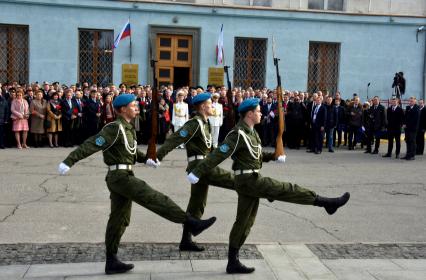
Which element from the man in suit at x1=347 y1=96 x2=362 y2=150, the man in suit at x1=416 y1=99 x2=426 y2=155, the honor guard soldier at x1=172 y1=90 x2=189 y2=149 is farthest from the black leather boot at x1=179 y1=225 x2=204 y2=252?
the man in suit at x1=347 y1=96 x2=362 y2=150

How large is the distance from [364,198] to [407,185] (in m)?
2.03

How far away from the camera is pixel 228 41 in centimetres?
2388

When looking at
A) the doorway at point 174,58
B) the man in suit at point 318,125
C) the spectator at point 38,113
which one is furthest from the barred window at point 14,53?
the man in suit at point 318,125

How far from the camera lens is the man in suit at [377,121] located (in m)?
18.3

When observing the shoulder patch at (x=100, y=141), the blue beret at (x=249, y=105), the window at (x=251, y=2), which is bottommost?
the shoulder patch at (x=100, y=141)

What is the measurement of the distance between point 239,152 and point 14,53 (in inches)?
720

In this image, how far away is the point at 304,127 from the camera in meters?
19.3

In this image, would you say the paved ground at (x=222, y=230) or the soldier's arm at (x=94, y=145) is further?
the paved ground at (x=222, y=230)

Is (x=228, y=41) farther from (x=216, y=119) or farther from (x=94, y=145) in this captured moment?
(x=94, y=145)

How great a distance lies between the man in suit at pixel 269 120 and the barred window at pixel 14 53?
9692mm

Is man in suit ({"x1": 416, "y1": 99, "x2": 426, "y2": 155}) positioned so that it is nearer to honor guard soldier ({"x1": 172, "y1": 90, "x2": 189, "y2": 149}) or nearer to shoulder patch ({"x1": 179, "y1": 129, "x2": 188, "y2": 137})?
honor guard soldier ({"x1": 172, "y1": 90, "x2": 189, "y2": 149})

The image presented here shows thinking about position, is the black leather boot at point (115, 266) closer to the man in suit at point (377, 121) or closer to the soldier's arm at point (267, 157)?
the soldier's arm at point (267, 157)

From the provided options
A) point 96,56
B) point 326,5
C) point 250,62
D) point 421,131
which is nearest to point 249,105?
point 421,131


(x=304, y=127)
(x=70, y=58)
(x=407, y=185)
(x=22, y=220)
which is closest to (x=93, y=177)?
(x=22, y=220)
